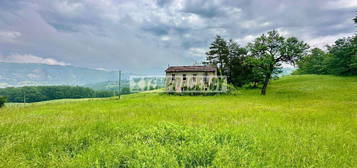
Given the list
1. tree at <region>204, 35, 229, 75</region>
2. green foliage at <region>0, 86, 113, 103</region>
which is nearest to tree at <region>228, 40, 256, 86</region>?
tree at <region>204, 35, 229, 75</region>

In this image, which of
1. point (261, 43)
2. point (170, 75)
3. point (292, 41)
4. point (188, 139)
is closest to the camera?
point (188, 139)

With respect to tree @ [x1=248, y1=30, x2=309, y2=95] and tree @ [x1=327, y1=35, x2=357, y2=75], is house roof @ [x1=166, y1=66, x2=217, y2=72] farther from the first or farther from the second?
tree @ [x1=327, y1=35, x2=357, y2=75]

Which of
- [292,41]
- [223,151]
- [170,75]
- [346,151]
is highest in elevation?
[292,41]

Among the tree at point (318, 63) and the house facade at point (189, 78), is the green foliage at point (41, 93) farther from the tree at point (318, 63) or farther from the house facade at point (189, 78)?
the tree at point (318, 63)

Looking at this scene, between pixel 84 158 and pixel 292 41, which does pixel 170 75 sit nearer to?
pixel 292 41

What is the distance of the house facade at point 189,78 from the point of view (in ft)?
70.3

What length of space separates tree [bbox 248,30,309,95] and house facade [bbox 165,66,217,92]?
6.41 m

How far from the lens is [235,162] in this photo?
2.29 metres

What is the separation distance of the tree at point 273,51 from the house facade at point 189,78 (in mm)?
6410

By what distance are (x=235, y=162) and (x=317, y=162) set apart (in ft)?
4.83

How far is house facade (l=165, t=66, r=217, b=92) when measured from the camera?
844 inches

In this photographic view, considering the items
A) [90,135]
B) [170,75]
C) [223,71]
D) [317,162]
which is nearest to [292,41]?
[223,71]

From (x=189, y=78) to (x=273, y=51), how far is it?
12300 mm

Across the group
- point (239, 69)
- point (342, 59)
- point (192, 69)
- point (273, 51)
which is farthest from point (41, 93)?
point (342, 59)
